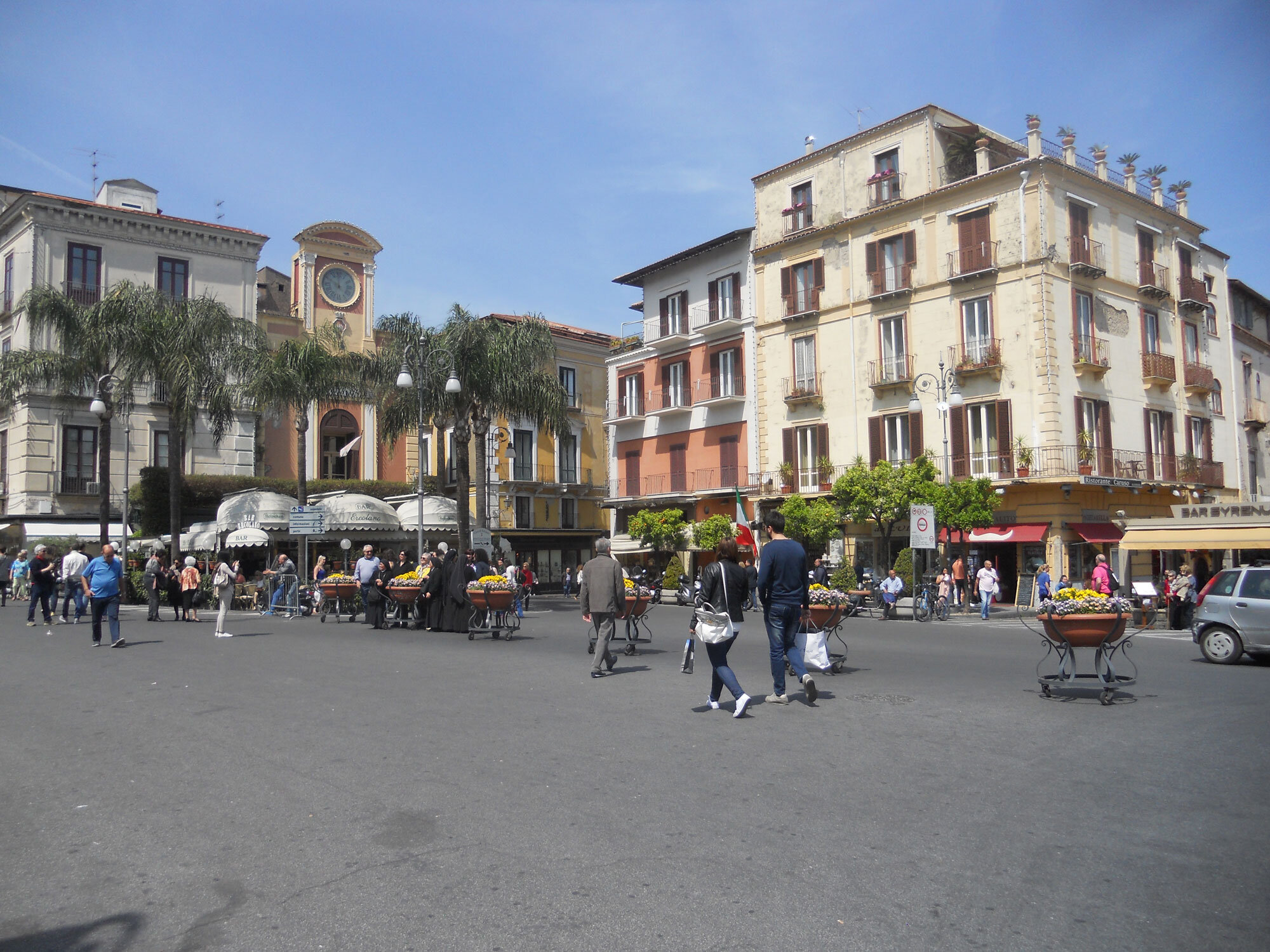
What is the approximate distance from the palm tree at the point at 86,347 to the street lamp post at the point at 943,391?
25020 mm

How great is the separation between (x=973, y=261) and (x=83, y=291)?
3626 cm

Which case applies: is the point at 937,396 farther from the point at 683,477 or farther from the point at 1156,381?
the point at 683,477

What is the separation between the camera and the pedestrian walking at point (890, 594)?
2642 cm

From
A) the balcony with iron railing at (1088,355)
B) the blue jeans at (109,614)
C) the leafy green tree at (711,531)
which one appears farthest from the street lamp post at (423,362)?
the balcony with iron railing at (1088,355)

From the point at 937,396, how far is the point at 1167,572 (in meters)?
9.87

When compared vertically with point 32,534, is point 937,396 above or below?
above

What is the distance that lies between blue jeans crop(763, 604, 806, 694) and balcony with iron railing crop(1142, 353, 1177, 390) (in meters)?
31.2

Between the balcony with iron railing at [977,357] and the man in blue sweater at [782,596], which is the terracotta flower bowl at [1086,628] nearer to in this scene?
the man in blue sweater at [782,596]

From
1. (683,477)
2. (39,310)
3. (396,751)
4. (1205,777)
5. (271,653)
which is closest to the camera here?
(1205,777)

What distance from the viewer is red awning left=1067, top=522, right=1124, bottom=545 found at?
103 ft

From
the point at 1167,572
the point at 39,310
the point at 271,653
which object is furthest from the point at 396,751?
the point at 39,310

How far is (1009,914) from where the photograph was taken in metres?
4.07

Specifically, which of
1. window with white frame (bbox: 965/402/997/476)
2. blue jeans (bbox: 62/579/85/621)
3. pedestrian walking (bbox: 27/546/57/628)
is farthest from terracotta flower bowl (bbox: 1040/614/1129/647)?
window with white frame (bbox: 965/402/997/476)

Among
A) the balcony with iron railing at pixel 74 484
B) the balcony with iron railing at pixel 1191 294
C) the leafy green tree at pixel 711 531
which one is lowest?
the leafy green tree at pixel 711 531
